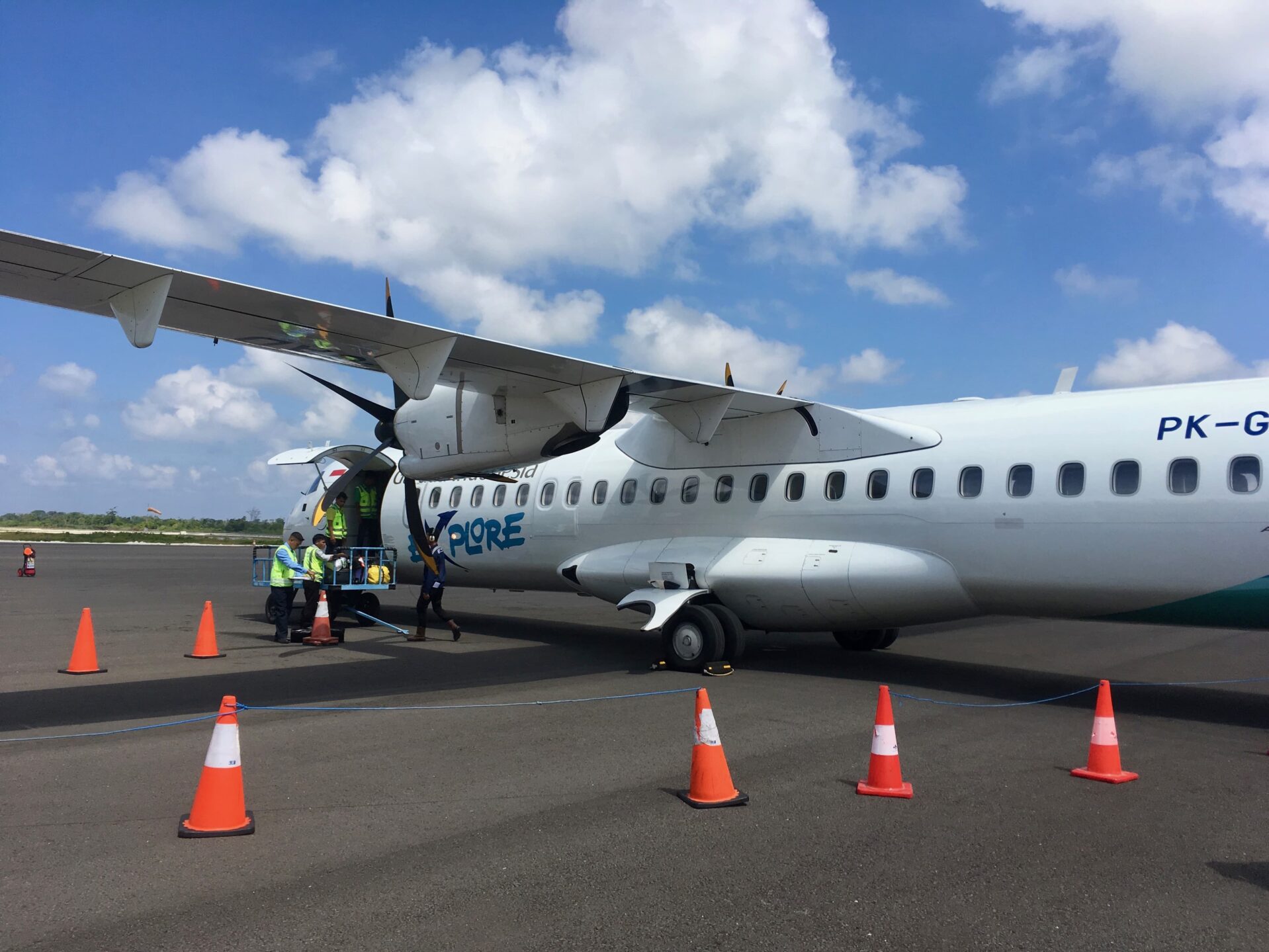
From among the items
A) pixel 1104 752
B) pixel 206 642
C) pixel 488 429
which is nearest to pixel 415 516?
pixel 206 642

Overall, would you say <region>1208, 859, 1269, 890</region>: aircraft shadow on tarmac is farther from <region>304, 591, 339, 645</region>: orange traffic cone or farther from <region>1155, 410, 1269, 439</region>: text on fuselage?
<region>304, 591, 339, 645</region>: orange traffic cone

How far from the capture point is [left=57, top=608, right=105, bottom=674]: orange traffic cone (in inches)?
429

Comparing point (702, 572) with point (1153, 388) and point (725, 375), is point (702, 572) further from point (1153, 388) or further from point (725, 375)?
point (1153, 388)

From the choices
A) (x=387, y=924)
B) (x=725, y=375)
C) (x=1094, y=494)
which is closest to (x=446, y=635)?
(x=725, y=375)

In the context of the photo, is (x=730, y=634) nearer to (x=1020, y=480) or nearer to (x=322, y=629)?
(x=1020, y=480)

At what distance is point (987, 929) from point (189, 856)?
410cm

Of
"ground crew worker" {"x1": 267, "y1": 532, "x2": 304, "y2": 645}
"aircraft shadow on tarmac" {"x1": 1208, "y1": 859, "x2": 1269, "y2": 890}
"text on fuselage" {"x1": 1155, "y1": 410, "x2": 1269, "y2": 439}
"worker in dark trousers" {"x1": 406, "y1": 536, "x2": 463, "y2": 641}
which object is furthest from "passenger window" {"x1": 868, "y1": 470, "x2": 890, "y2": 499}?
"ground crew worker" {"x1": 267, "y1": 532, "x2": 304, "y2": 645}

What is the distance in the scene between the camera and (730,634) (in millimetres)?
11430

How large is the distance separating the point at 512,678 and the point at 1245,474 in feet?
26.3

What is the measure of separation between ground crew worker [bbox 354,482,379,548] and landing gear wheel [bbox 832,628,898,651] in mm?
9376

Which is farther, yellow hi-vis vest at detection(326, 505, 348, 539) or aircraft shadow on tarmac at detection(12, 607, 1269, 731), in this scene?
yellow hi-vis vest at detection(326, 505, 348, 539)

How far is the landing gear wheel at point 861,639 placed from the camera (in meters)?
13.4

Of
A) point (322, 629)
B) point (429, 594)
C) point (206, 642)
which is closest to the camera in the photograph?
point (206, 642)

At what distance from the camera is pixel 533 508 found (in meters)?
14.6
